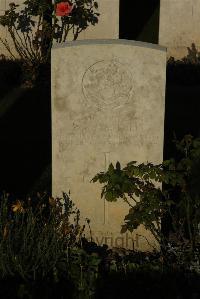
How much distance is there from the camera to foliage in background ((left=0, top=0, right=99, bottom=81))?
10695 mm

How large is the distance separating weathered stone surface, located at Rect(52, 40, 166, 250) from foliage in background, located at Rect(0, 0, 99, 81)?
200 inches

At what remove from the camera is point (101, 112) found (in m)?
5.33

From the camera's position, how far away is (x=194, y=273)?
511cm

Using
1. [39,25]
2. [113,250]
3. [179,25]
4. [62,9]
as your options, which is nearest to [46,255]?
[113,250]

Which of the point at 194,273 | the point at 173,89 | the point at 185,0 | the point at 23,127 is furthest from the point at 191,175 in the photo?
the point at 185,0

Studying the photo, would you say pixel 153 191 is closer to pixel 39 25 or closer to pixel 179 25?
pixel 39 25

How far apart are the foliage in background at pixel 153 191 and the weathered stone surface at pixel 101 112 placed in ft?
0.46

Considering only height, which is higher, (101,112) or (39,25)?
(39,25)

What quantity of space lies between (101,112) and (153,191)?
0.71 m

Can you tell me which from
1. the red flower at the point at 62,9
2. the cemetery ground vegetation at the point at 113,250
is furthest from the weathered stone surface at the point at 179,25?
the cemetery ground vegetation at the point at 113,250

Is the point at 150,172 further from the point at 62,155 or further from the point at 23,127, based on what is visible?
the point at 23,127

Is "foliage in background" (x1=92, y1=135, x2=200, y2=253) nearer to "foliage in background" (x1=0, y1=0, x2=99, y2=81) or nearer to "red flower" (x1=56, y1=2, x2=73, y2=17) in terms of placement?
"red flower" (x1=56, y1=2, x2=73, y2=17)

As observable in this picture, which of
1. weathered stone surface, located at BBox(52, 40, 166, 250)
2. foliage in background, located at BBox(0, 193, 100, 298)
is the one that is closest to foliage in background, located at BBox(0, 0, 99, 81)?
weathered stone surface, located at BBox(52, 40, 166, 250)

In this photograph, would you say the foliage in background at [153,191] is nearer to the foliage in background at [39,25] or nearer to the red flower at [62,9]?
the red flower at [62,9]
